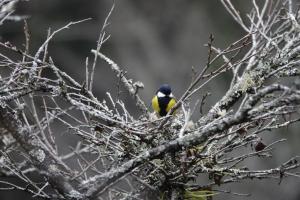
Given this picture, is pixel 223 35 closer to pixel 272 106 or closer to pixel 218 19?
pixel 218 19

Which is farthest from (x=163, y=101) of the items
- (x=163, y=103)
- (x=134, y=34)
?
(x=134, y=34)

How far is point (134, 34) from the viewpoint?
21734mm

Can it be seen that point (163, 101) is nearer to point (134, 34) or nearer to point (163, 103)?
point (163, 103)

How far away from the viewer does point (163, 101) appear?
7184 millimetres

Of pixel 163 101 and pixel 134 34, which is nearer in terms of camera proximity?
pixel 163 101

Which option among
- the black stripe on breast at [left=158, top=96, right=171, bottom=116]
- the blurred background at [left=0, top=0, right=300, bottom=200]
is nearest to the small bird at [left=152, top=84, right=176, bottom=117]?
the black stripe on breast at [left=158, top=96, right=171, bottom=116]

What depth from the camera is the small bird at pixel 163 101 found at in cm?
707

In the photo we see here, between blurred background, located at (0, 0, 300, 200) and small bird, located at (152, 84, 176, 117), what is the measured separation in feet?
40.5

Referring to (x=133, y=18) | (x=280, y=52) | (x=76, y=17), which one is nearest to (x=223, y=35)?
(x=133, y=18)

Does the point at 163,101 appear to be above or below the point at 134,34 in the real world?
below

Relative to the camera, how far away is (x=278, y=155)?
58.1 feet

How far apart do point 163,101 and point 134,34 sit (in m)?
14.7

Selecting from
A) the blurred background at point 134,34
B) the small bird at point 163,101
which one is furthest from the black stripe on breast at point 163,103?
the blurred background at point 134,34

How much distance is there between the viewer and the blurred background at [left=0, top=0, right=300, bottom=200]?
20328 millimetres
